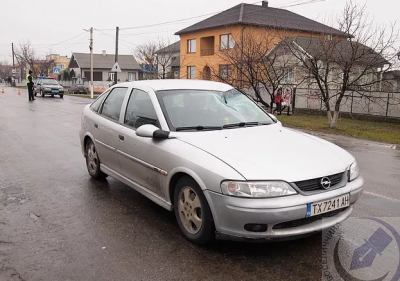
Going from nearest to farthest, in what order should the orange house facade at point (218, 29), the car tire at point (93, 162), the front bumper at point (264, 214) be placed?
1. the front bumper at point (264, 214)
2. the car tire at point (93, 162)
3. the orange house facade at point (218, 29)

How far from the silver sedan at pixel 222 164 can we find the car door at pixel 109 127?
0.09ft

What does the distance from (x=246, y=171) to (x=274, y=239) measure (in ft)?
2.07

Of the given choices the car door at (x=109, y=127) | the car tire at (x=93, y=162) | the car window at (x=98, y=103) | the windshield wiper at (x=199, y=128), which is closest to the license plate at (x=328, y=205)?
the windshield wiper at (x=199, y=128)

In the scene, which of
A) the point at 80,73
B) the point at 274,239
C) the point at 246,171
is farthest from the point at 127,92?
the point at 80,73

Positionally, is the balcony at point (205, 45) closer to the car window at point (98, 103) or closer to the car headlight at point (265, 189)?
the car window at point (98, 103)

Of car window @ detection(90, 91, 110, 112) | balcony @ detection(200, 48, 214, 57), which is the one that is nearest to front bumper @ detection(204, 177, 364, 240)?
car window @ detection(90, 91, 110, 112)

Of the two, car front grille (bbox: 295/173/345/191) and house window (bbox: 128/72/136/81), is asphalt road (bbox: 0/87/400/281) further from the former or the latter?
house window (bbox: 128/72/136/81)

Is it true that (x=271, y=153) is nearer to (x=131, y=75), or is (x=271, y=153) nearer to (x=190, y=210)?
(x=190, y=210)

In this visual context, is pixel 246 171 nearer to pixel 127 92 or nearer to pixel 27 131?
pixel 127 92

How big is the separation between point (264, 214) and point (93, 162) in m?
3.60

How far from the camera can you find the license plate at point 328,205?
329cm

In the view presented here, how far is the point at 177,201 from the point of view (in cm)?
394

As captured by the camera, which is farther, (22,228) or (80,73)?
(80,73)

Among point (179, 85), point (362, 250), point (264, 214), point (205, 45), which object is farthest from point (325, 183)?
point (205, 45)
